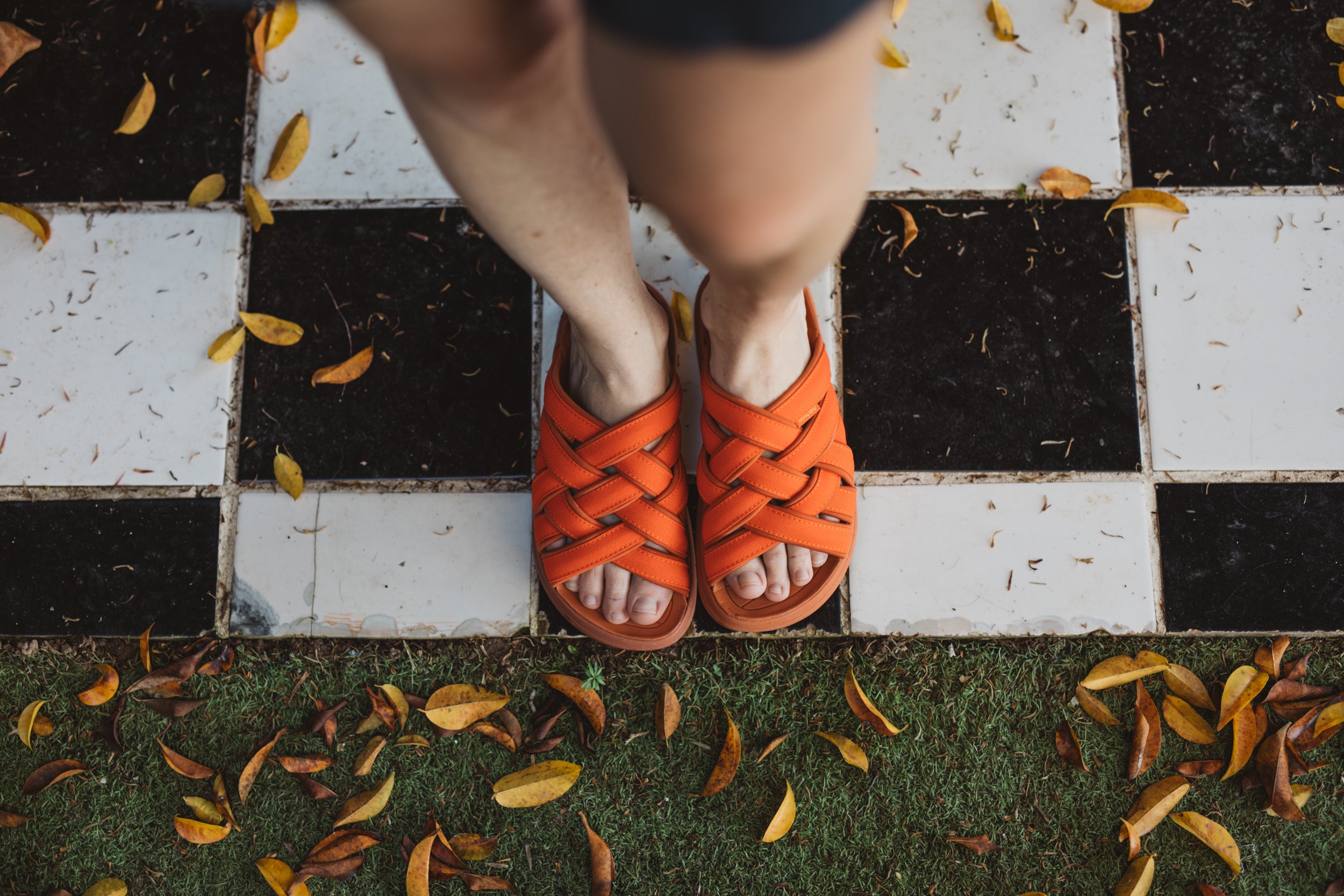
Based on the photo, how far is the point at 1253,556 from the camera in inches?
51.5

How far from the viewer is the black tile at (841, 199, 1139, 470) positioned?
52.9 inches

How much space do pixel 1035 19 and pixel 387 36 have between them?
138 centimetres

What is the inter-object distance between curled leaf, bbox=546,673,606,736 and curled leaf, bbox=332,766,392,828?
91mm

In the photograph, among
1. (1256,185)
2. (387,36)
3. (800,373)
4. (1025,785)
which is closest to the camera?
(387,36)

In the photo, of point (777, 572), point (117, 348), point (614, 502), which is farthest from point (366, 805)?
point (117, 348)

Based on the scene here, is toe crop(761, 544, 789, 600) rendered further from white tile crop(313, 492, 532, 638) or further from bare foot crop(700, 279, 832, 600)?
white tile crop(313, 492, 532, 638)

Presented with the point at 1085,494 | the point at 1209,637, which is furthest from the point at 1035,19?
the point at 1209,637

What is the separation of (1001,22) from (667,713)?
4.61 feet

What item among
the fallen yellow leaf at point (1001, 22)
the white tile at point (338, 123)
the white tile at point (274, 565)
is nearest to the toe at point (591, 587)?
the white tile at point (274, 565)

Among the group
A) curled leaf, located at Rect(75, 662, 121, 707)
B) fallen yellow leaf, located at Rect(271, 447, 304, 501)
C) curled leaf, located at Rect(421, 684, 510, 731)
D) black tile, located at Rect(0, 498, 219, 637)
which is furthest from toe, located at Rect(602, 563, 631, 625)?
curled leaf, located at Rect(75, 662, 121, 707)

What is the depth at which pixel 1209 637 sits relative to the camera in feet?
4.24

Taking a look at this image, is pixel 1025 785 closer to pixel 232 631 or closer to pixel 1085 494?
pixel 1085 494

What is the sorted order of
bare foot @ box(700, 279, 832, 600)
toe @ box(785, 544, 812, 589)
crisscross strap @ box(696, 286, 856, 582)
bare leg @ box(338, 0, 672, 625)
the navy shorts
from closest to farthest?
the navy shorts
bare leg @ box(338, 0, 672, 625)
bare foot @ box(700, 279, 832, 600)
crisscross strap @ box(696, 286, 856, 582)
toe @ box(785, 544, 812, 589)

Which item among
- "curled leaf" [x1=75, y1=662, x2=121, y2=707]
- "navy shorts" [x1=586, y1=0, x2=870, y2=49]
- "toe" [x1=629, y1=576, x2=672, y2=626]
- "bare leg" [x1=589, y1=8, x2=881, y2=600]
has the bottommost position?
"curled leaf" [x1=75, y1=662, x2=121, y2=707]
